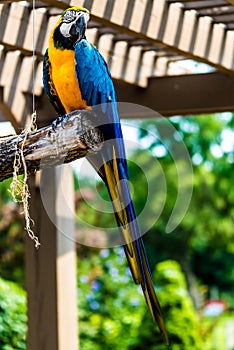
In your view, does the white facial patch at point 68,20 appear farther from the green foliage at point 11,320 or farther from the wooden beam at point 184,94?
the green foliage at point 11,320

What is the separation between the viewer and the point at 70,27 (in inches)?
99.3

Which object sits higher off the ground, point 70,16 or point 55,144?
point 70,16

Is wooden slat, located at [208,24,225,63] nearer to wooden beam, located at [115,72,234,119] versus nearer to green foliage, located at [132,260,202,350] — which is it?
wooden beam, located at [115,72,234,119]

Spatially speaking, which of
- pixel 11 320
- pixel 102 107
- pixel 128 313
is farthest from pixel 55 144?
pixel 128 313

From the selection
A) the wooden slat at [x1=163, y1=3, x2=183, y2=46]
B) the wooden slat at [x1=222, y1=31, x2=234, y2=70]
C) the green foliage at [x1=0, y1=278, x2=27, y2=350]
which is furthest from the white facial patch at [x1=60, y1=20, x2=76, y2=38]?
the green foliage at [x1=0, y1=278, x2=27, y2=350]

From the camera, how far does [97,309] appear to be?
792 centimetres

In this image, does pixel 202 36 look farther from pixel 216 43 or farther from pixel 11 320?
pixel 11 320

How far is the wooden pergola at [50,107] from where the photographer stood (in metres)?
4.45

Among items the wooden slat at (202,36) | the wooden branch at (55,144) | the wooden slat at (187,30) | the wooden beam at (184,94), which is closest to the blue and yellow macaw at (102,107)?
the wooden branch at (55,144)

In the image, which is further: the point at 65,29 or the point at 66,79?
the point at 66,79

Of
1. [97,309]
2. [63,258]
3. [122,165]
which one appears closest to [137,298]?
[97,309]

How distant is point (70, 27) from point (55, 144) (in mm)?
373

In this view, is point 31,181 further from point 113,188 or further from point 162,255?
point 162,255

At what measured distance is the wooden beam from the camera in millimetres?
4832
